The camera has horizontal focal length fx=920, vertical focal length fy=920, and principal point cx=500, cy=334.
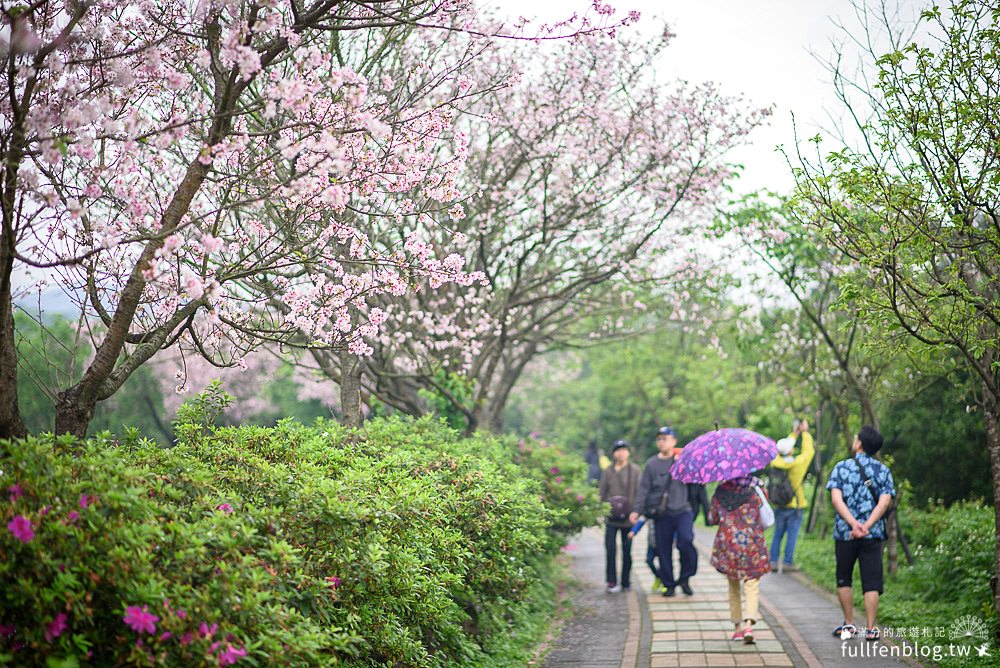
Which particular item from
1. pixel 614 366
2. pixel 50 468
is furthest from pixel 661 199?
pixel 614 366

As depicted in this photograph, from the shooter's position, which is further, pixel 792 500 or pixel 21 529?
pixel 792 500

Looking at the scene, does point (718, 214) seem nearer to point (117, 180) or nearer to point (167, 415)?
point (117, 180)

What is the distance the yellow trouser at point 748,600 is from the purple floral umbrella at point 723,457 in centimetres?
96

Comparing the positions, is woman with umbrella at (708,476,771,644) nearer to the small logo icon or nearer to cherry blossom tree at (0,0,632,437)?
the small logo icon

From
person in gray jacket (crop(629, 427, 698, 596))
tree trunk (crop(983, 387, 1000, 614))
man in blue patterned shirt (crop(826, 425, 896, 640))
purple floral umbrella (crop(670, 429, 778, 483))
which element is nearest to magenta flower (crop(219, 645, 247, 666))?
purple floral umbrella (crop(670, 429, 778, 483))

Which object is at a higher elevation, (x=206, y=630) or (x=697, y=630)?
(x=206, y=630)

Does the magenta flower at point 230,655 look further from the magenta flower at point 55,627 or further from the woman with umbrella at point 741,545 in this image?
the woman with umbrella at point 741,545

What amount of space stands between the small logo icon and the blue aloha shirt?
3.11ft

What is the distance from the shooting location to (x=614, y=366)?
2962cm

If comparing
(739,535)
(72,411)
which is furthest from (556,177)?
(72,411)

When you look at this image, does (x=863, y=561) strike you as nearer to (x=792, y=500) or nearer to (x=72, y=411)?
(x=792, y=500)

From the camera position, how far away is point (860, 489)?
787 centimetres

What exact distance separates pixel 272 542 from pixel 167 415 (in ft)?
115

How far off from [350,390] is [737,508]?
406 cm
